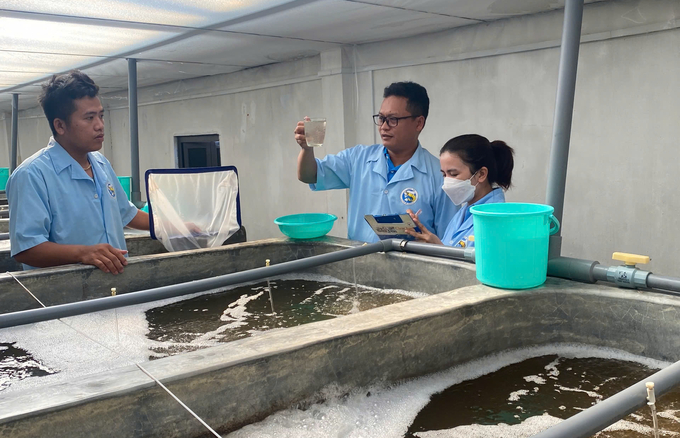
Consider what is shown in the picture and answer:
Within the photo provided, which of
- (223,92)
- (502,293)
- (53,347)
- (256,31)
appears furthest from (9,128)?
(502,293)

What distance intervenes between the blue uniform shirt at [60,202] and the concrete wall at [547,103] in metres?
3.26

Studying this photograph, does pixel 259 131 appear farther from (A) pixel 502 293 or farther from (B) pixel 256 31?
(A) pixel 502 293

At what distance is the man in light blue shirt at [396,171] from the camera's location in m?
3.07

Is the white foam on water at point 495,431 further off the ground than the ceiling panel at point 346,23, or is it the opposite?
the ceiling panel at point 346,23

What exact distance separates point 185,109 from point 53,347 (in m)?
7.25

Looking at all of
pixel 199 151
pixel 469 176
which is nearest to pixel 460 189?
pixel 469 176

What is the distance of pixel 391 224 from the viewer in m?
2.76

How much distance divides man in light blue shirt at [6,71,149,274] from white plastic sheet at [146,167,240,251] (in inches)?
13.7

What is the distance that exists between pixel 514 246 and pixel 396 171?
4.32 feet

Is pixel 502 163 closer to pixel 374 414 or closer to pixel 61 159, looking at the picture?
pixel 374 414

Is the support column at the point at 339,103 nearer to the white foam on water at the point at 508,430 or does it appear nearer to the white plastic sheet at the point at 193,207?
the white plastic sheet at the point at 193,207

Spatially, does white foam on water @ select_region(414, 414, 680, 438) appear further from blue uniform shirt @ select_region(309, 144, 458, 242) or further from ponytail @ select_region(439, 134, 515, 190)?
blue uniform shirt @ select_region(309, 144, 458, 242)

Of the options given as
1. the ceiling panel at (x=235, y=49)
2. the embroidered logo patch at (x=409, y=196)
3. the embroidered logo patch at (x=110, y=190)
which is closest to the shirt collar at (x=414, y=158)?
the embroidered logo patch at (x=409, y=196)

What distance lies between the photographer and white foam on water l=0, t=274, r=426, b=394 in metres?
1.88
